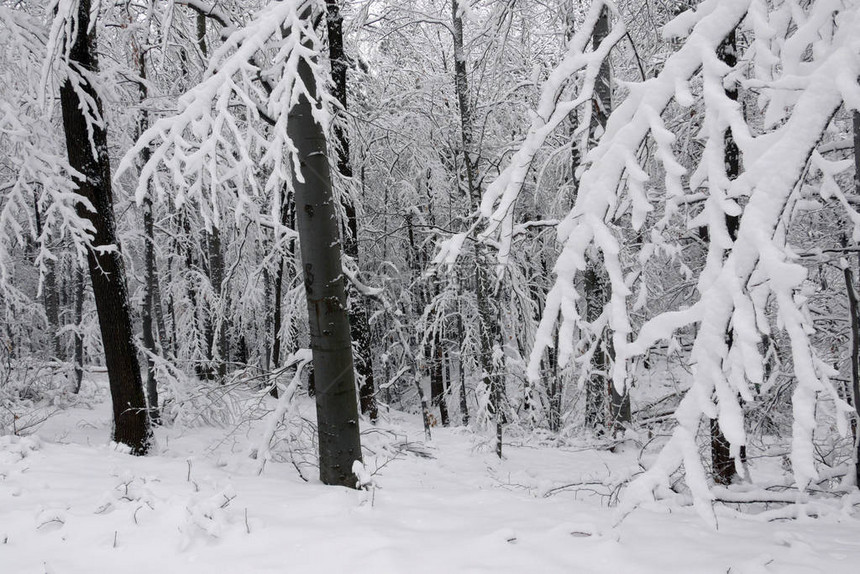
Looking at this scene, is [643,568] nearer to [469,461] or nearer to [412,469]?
[412,469]

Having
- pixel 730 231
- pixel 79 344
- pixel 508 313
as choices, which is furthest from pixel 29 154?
pixel 79 344

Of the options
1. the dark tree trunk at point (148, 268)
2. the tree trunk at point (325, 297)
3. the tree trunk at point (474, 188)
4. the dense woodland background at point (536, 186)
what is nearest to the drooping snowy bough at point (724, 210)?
the dense woodland background at point (536, 186)

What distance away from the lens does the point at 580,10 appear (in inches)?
332

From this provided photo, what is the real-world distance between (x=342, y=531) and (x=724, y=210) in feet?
8.55

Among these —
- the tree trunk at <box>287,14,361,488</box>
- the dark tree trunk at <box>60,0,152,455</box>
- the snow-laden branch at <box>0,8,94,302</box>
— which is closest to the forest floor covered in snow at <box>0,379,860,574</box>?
the tree trunk at <box>287,14,361,488</box>

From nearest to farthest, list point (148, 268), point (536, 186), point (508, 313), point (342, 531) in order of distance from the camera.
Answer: point (342, 531) < point (536, 186) < point (148, 268) < point (508, 313)

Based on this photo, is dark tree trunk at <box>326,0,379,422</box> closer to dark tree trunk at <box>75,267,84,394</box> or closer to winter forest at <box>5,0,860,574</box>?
winter forest at <box>5,0,860,574</box>

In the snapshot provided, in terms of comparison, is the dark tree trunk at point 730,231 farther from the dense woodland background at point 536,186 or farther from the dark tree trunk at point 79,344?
the dark tree trunk at point 79,344

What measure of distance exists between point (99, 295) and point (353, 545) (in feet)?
15.3

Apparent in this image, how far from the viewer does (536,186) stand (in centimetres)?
666

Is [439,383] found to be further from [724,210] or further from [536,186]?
[724,210]

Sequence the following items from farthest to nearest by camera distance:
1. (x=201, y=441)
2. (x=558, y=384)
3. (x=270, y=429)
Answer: (x=558, y=384), (x=201, y=441), (x=270, y=429)

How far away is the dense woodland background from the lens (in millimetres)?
1649

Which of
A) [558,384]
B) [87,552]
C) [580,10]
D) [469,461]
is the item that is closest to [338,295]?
[87,552]
